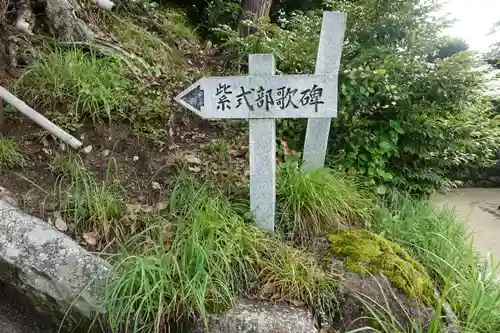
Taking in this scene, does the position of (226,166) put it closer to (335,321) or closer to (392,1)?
(335,321)

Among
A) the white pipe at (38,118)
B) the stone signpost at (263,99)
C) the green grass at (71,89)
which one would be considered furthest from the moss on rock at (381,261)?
the green grass at (71,89)

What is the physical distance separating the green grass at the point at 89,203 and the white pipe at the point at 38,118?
0.72 feet

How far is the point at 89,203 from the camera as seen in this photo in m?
2.75

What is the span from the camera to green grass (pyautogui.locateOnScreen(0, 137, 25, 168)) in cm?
301

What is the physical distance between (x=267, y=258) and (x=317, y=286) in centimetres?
36

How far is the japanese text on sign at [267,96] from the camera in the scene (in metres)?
2.60

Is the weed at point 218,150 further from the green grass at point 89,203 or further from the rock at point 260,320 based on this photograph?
the rock at point 260,320

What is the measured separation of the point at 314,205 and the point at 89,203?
5.29 feet

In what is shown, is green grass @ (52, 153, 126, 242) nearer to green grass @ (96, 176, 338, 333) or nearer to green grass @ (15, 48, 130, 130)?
green grass @ (96, 176, 338, 333)

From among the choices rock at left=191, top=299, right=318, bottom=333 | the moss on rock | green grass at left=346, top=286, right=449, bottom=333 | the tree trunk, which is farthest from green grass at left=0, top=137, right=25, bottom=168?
the tree trunk

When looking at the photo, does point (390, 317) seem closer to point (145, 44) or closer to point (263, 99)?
point (263, 99)

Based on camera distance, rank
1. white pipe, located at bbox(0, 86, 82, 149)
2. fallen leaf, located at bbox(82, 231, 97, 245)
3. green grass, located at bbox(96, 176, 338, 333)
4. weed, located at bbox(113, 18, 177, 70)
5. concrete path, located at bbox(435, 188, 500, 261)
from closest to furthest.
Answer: green grass, located at bbox(96, 176, 338, 333) → fallen leaf, located at bbox(82, 231, 97, 245) → white pipe, located at bbox(0, 86, 82, 149) → weed, located at bbox(113, 18, 177, 70) → concrete path, located at bbox(435, 188, 500, 261)

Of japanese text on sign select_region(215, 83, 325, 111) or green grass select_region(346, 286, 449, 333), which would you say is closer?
green grass select_region(346, 286, 449, 333)

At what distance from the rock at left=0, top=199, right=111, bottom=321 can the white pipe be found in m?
0.79
